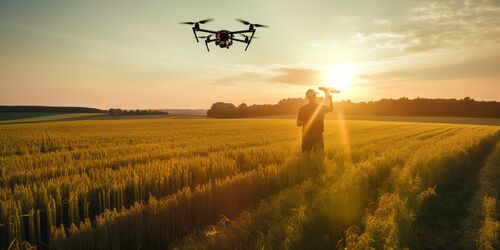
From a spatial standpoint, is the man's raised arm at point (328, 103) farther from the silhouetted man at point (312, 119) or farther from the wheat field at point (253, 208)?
the wheat field at point (253, 208)

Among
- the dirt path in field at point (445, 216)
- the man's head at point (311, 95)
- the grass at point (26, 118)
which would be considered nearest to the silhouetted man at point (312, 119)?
the man's head at point (311, 95)

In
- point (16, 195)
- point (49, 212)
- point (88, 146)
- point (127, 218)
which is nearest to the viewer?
point (127, 218)

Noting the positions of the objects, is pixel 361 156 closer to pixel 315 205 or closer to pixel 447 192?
pixel 447 192

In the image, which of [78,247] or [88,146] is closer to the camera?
[78,247]

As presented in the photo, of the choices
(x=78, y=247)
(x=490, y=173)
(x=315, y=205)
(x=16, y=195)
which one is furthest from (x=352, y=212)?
(x=490, y=173)

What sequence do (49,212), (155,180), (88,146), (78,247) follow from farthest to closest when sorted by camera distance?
1. (88,146)
2. (155,180)
3. (49,212)
4. (78,247)

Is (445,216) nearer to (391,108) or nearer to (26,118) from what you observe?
(26,118)
